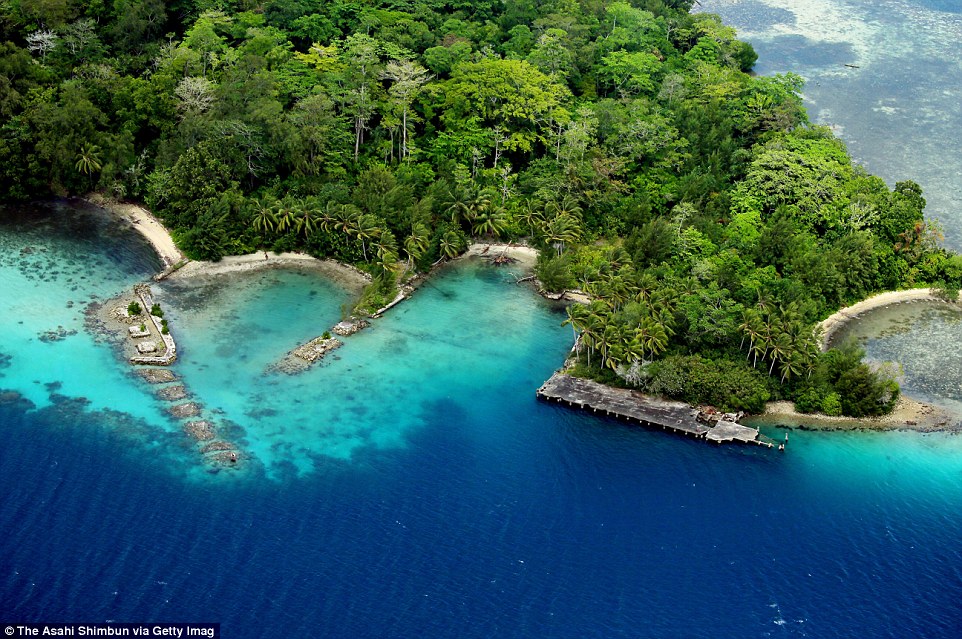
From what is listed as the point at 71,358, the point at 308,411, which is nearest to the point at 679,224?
the point at 308,411

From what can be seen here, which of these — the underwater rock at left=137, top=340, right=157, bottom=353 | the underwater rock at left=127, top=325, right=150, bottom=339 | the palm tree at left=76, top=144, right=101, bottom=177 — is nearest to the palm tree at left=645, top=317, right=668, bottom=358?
the underwater rock at left=137, top=340, right=157, bottom=353

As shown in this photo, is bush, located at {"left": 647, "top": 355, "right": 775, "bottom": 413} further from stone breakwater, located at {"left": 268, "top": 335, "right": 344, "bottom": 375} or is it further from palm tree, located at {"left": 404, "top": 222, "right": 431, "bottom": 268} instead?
stone breakwater, located at {"left": 268, "top": 335, "right": 344, "bottom": 375}

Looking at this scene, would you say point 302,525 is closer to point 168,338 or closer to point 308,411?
point 308,411

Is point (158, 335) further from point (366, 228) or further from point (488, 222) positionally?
point (488, 222)

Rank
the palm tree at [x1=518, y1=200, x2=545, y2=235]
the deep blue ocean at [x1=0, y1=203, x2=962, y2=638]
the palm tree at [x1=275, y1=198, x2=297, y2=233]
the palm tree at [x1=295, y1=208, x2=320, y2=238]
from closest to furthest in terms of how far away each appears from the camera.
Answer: the deep blue ocean at [x1=0, y1=203, x2=962, y2=638] → the palm tree at [x1=275, y1=198, x2=297, y2=233] → the palm tree at [x1=295, y1=208, x2=320, y2=238] → the palm tree at [x1=518, y1=200, x2=545, y2=235]

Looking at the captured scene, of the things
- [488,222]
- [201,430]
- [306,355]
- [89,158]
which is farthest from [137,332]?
[488,222]
